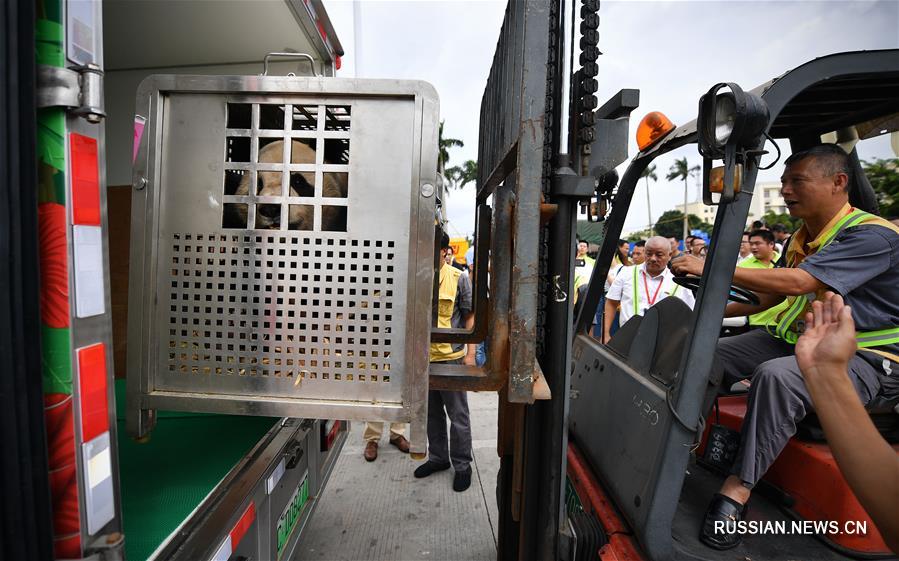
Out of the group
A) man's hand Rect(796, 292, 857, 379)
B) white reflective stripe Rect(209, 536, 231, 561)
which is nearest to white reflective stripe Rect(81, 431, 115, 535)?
white reflective stripe Rect(209, 536, 231, 561)

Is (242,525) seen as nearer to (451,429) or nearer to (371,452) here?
(451,429)

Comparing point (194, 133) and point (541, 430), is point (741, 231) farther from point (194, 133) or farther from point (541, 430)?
point (194, 133)

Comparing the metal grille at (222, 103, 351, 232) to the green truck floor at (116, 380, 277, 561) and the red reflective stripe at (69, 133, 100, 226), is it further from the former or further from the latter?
the green truck floor at (116, 380, 277, 561)

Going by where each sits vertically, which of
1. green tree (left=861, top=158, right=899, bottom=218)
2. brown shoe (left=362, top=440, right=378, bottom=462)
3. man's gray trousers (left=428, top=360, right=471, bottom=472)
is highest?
green tree (left=861, top=158, right=899, bottom=218)

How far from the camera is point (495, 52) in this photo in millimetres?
2318

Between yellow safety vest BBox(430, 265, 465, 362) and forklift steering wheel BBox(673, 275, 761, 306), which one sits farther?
yellow safety vest BBox(430, 265, 465, 362)

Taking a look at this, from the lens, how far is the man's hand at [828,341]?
133cm

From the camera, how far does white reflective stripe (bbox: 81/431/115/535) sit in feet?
3.35

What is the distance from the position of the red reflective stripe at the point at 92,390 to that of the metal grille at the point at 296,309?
452 mm

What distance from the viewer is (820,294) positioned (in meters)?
2.02

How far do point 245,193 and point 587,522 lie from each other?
5.85ft

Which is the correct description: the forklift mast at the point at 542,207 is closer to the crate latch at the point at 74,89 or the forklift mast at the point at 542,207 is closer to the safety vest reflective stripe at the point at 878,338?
the crate latch at the point at 74,89

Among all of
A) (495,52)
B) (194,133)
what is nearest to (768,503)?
(495,52)

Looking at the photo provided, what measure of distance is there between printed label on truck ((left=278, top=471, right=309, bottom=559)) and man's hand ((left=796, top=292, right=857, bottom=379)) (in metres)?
2.19
